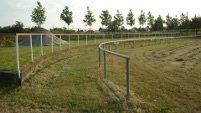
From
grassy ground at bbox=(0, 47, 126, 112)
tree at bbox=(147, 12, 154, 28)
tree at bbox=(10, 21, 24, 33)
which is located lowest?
grassy ground at bbox=(0, 47, 126, 112)

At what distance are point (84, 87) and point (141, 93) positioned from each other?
5.39 feet

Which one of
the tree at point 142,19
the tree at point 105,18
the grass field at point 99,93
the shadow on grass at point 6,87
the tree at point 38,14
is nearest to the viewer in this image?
the grass field at point 99,93

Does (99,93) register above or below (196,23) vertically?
below

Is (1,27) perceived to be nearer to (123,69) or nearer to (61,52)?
(61,52)

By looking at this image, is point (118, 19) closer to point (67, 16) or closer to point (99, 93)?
point (67, 16)

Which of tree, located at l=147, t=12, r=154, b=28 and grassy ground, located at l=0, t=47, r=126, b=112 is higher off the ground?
tree, located at l=147, t=12, r=154, b=28

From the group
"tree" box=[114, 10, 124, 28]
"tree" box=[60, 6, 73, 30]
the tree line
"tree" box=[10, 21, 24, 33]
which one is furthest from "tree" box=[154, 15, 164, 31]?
"tree" box=[10, 21, 24, 33]

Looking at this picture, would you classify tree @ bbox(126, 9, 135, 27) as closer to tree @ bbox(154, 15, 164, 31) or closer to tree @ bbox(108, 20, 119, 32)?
tree @ bbox(108, 20, 119, 32)

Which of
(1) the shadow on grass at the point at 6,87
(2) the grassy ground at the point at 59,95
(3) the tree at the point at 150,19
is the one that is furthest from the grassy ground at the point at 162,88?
(3) the tree at the point at 150,19

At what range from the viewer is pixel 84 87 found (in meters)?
6.43

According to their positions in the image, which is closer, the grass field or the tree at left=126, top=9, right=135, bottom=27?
the grass field

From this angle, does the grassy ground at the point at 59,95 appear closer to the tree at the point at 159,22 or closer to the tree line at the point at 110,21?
the tree line at the point at 110,21

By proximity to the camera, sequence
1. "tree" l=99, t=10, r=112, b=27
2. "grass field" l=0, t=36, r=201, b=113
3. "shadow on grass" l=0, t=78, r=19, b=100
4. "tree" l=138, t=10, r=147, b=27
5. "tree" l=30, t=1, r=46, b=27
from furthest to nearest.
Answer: "tree" l=138, t=10, r=147, b=27 < "tree" l=99, t=10, r=112, b=27 < "tree" l=30, t=1, r=46, b=27 < "shadow on grass" l=0, t=78, r=19, b=100 < "grass field" l=0, t=36, r=201, b=113

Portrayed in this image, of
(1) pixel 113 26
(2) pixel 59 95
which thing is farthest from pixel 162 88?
(1) pixel 113 26
